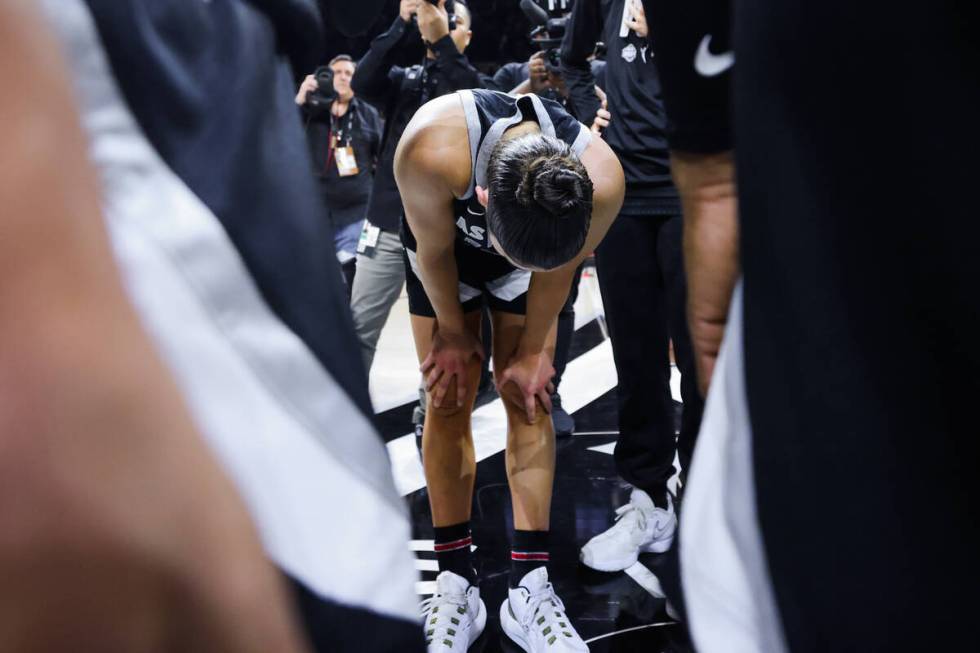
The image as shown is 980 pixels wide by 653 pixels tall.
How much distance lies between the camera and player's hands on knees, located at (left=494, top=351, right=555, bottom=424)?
1788mm

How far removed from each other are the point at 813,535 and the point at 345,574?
0.25 meters

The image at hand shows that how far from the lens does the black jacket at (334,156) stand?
11.5 feet

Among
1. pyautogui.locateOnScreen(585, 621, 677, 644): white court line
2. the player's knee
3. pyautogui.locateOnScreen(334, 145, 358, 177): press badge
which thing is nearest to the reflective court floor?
pyautogui.locateOnScreen(585, 621, 677, 644): white court line

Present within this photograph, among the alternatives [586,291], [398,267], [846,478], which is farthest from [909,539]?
[586,291]

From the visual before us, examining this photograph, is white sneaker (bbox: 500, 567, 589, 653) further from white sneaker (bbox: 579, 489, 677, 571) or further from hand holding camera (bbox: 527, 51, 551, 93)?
hand holding camera (bbox: 527, 51, 551, 93)

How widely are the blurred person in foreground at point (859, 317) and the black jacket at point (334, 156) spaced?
10.3ft

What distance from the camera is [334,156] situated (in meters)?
3.53

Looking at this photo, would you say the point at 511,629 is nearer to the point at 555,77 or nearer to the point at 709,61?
the point at 709,61

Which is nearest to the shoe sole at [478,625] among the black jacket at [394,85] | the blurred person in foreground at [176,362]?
the black jacket at [394,85]

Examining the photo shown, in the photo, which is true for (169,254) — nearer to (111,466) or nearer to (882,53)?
(111,466)

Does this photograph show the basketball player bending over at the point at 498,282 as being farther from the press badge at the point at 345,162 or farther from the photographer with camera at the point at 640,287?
the press badge at the point at 345,162

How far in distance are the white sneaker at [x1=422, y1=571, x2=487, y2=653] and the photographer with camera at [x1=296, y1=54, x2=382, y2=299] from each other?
1823mm

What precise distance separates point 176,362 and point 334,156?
3.24 metres

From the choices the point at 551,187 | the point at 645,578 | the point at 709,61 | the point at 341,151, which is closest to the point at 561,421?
the point at 645,578
